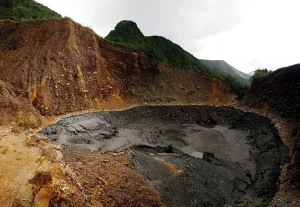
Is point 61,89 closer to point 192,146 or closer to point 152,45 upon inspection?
point 192,146

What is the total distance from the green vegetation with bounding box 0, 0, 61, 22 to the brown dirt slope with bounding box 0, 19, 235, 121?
11.7 ft

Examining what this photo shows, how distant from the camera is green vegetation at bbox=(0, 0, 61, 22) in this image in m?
31.9

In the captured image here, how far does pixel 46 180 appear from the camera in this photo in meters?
8.91

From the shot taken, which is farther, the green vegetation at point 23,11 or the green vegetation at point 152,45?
the green vegetation at point 152,45

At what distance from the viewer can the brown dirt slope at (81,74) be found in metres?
24.0

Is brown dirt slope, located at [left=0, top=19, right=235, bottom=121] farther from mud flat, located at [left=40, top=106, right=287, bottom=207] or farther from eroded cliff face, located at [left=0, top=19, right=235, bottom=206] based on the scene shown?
mud flat, located at [left=40, top=106, right=287, bottom=207]

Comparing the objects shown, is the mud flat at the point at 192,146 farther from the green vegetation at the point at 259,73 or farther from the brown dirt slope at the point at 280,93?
the green vegetation at the point at 259,73

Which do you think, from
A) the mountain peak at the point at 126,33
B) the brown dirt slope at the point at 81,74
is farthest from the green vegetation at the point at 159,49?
the brown dirt slope at the point at 81,74

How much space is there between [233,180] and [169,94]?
57.5 ft

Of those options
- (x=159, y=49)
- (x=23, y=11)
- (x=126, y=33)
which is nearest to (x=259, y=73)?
(x=159, y=49)

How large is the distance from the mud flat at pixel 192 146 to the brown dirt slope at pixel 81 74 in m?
2.43

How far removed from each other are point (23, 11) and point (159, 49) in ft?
56.2

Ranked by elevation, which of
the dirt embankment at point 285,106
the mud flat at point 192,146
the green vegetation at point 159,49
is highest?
the green vegetation at point 159,49

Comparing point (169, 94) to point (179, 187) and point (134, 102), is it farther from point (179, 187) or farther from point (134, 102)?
point (179, 187)
